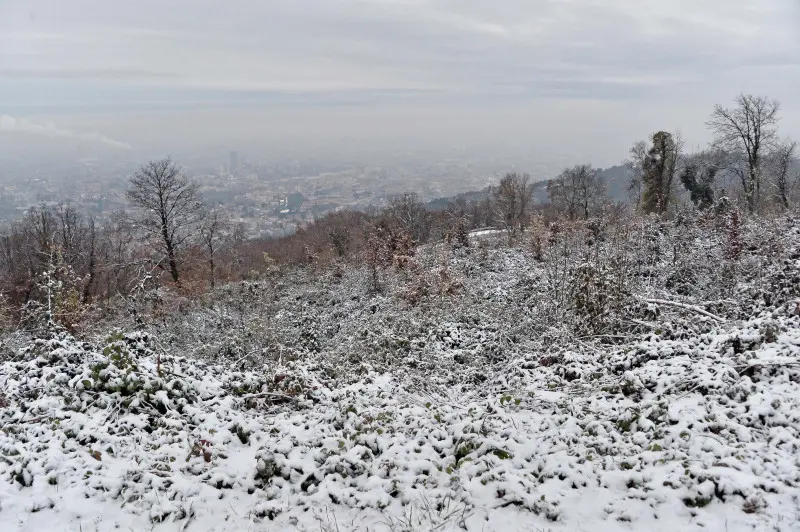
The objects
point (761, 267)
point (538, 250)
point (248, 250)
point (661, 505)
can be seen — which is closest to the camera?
point (661, 505)

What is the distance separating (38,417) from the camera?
5.33 m

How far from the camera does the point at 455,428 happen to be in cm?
500

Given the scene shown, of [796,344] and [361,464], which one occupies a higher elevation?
[796,344]

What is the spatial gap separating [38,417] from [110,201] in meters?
56.0

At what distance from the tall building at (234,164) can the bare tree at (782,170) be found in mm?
92048

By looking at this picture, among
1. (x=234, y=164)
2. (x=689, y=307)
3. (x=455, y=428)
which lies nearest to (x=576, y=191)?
(x=689, y=307)

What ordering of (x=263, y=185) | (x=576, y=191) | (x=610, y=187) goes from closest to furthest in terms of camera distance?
1. (x=576, y=191)
2. (x=610, y=187)
3. (x=263, y=185)

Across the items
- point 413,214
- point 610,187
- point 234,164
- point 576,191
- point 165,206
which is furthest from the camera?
point 234,164

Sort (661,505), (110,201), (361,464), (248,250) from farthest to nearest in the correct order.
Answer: (110,201)
(248,250)
(361,464)
(661,505)

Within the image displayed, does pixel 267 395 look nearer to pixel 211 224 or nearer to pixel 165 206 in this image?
pixel 165 206

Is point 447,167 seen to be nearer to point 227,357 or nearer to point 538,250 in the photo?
point 538,250

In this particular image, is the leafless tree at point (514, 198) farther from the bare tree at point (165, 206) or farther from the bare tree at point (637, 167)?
the bare tree at point (165, 206)

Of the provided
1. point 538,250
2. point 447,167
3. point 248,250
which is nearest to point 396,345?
point 538,250

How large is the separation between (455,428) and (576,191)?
34869 millimetres
